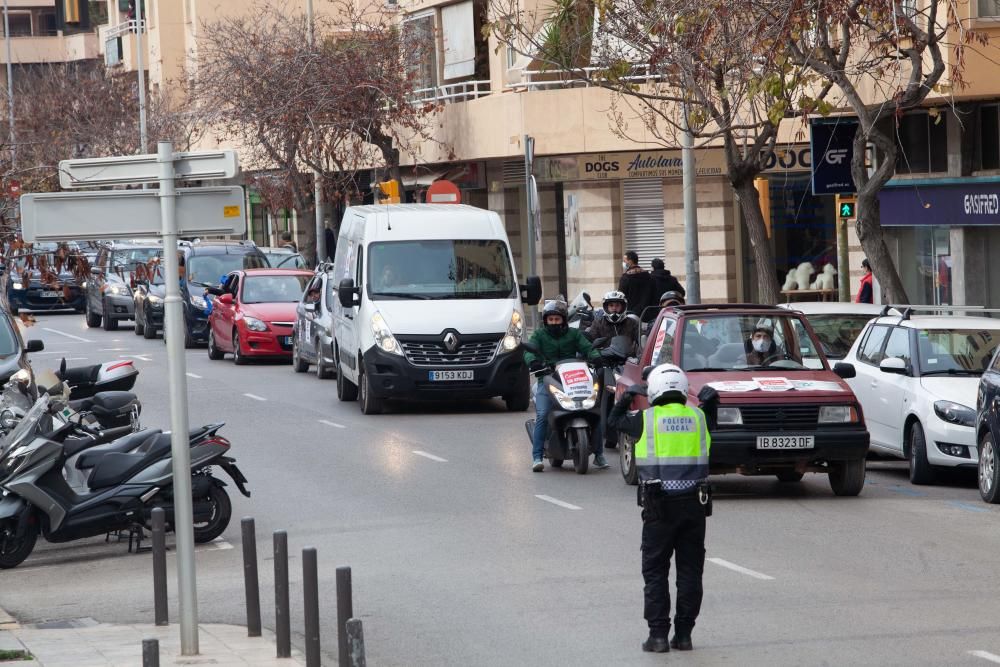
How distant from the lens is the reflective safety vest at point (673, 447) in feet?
29.8

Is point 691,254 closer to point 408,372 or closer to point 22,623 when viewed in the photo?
Result: point 408,372

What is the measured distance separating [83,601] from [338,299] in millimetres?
12517

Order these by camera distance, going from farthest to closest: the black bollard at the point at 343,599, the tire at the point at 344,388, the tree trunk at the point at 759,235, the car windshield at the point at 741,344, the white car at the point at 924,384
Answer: the tire at the point at 344,388
the tree trunk at the point at 759,235
the white car at the point at 924,384
the car windshield at the point at 741,344
the black bollard at the point at 343,599

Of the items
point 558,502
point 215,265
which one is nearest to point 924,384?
point 558,502

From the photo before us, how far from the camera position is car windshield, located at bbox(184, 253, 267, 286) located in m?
35.7

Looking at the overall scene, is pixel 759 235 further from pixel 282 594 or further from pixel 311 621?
pixel 311 621

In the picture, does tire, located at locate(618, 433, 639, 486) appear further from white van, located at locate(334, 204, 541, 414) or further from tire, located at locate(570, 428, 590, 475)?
white van, located at locate(334, 204, 541, 414)

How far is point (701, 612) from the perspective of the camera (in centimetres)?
1009

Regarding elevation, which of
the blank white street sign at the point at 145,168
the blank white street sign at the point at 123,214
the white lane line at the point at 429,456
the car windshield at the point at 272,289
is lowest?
the white lane line at the point at 429,456

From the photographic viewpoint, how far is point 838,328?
19.0 metres

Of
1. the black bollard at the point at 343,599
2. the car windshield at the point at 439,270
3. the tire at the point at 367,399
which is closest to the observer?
the black bollard at the point at 343,599

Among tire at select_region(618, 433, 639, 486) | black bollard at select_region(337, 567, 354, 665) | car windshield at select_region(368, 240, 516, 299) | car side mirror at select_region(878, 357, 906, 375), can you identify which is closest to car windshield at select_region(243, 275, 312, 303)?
car windshield at select_region(368, 240, 516, 299)

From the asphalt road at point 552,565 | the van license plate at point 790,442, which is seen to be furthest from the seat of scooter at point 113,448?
the van license plate at point 790,442

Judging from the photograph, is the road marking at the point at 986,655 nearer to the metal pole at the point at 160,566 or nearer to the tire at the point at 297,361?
the metal pole at the point at 160,566
